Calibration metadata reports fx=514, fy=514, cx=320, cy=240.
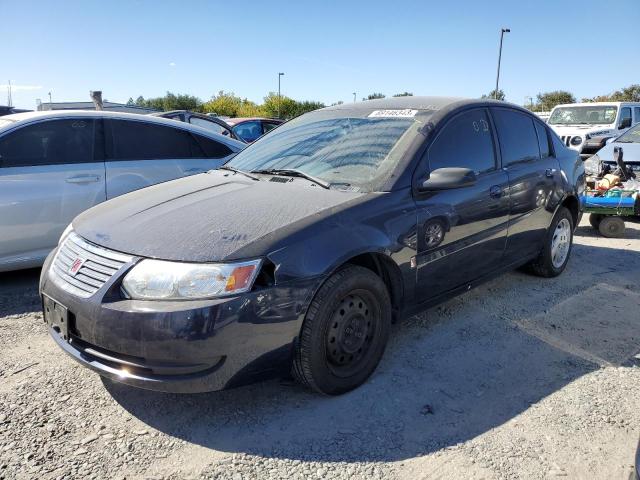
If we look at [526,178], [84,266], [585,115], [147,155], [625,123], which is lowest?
[84,266]

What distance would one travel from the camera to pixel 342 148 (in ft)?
11.1

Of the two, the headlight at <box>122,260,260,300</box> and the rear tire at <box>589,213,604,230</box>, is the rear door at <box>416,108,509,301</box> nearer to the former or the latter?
the headlight at <box>122,260,260,300</box>

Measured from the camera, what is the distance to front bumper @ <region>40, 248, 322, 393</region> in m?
2.29

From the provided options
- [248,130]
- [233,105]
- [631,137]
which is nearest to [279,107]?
[233,105]

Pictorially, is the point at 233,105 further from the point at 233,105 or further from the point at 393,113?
the point at 393,113

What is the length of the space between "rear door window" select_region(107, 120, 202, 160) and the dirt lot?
1.95 meters

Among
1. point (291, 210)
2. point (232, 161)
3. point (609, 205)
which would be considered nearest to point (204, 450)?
point (291, 210)

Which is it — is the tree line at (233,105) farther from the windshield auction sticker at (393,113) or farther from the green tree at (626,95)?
the windshield auction sticker at (393,113)

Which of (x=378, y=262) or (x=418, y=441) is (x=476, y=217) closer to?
(x=378, y=262)

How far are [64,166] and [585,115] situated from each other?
534 inches

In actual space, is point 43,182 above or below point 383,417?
above

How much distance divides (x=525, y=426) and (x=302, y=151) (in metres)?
2.16

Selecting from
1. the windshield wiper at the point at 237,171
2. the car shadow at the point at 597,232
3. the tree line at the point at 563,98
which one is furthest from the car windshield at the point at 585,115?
the tree line at the point at 563,98

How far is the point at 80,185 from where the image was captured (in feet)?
15.2
